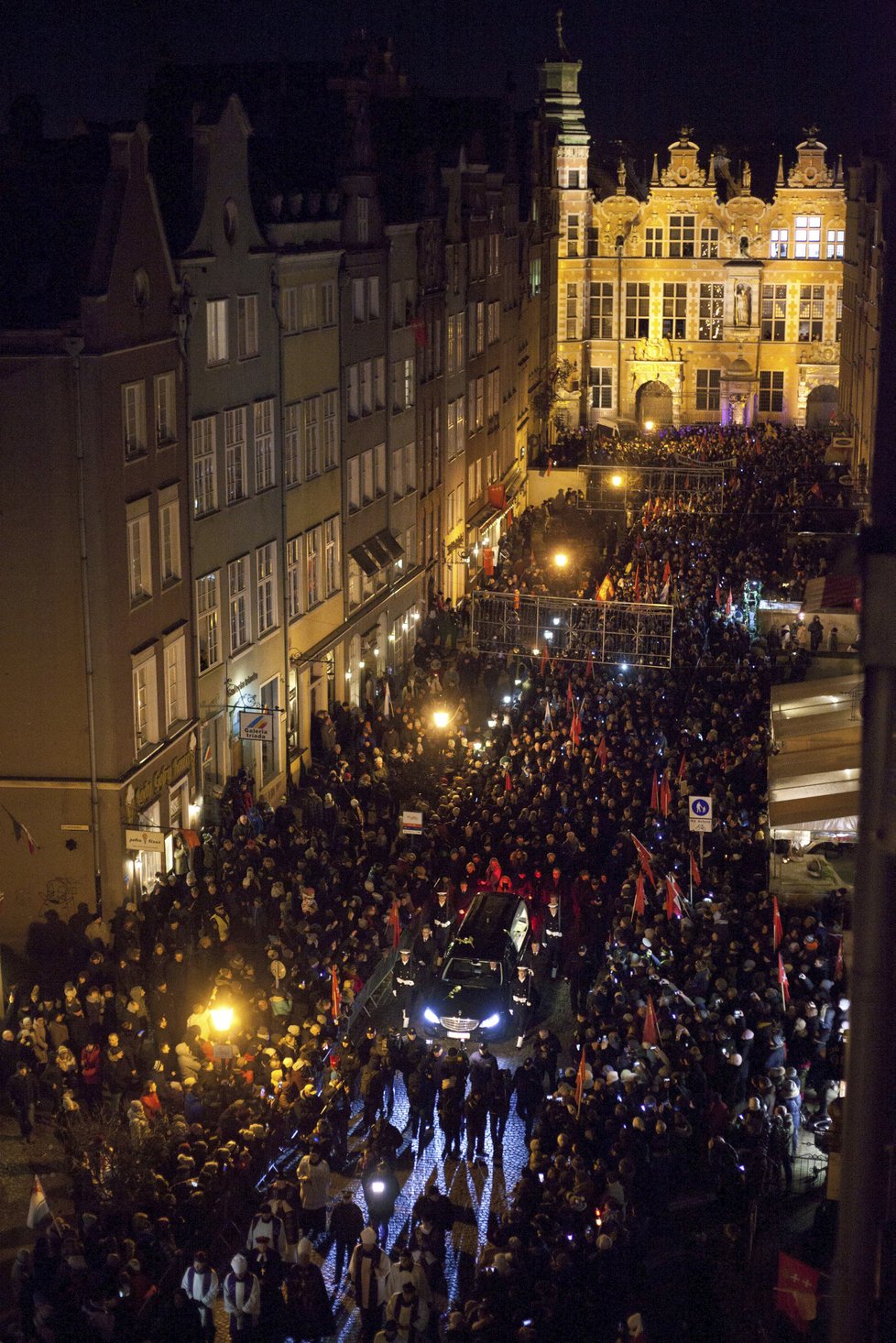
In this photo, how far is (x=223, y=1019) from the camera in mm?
21938

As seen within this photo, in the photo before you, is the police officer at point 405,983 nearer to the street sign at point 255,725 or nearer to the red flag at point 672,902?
the red flag at point 672,902

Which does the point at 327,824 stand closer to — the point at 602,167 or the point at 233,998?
the point at 233,998

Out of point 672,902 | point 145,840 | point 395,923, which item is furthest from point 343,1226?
point 145,840

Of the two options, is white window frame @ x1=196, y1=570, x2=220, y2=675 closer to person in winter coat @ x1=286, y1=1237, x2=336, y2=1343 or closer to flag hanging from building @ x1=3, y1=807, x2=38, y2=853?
flag hanging from building @ x1=3, y1=807, x2=38, y2=853

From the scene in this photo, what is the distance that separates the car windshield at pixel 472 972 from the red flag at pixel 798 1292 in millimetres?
9930

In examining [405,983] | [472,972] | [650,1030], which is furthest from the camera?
[405,983]

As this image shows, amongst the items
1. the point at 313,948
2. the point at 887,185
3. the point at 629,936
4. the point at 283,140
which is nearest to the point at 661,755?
the point at 629,936

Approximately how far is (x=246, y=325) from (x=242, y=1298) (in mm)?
21813

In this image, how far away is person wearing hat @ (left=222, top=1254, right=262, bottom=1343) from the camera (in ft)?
52.7

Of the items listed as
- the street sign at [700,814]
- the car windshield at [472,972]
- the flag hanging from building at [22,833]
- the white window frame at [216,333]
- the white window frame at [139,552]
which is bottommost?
the car windshield at [472,972]

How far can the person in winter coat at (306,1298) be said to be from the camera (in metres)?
16.3

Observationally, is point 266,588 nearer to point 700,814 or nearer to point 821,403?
point 700,814

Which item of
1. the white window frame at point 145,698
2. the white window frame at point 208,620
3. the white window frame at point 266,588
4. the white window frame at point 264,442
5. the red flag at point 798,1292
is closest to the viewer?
the red flag at point 798,1292

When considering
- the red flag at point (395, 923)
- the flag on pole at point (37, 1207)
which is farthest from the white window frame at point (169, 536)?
the flag on pole at point (37, 1207)
